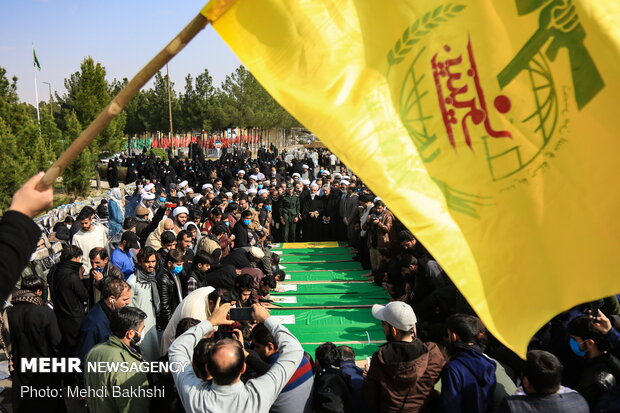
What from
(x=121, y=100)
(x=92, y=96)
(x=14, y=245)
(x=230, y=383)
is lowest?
(x=230, y=383)

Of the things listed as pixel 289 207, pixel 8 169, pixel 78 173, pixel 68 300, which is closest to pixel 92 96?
pixel 78 173

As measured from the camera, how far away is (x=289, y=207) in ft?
42.0

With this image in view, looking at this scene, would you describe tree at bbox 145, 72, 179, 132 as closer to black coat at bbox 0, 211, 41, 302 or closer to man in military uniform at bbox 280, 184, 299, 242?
man in military uniform at bbox 280, 184, 299, 242

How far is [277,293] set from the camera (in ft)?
27.0

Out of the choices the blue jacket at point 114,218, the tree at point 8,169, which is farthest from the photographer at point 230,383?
the tree at point 8,169

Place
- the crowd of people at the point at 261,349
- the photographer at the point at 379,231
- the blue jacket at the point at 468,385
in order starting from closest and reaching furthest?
the crowd of people at the point at 261,349 < the blue jacket at the point at 468,385 < the photographer at the point at 379,231

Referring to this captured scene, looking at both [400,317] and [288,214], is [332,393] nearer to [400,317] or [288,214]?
[400,317]

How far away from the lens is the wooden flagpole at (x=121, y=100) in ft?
6.23

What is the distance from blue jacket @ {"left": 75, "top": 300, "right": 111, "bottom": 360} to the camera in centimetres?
417

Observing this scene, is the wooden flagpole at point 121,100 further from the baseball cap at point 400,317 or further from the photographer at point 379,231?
the photographer at point 379,231

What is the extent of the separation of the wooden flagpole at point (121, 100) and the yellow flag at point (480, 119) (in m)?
0.32

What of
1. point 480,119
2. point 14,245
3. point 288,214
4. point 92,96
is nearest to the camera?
point 14,245

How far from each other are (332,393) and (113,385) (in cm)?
140

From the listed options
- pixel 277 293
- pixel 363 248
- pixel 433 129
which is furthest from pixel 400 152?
pixel 363 248
